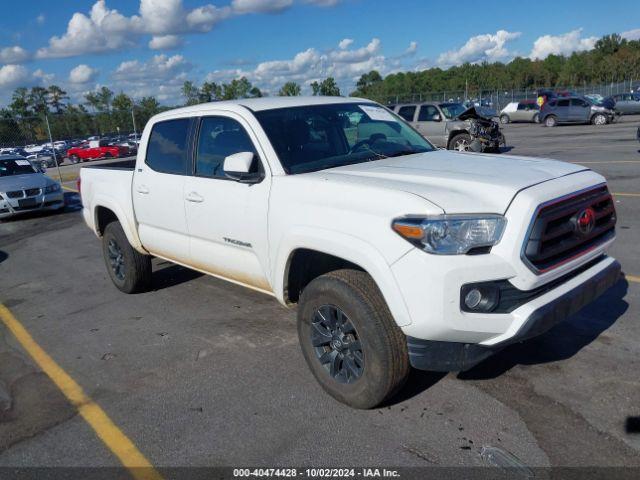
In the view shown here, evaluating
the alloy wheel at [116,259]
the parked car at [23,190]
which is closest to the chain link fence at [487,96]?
the parked car at [23,190]

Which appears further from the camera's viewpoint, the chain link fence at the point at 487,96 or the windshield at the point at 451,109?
the chain link fence at the point at 487,96

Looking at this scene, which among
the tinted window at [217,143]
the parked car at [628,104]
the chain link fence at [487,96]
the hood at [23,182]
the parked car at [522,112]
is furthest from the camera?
the chain link fence at [487,96]

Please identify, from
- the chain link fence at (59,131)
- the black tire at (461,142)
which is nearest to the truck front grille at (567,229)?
the black tire at (461,142)

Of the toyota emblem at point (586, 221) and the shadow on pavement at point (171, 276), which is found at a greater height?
the toyota emblem at point (586, 221)

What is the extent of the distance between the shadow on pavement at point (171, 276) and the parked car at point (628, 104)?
3394 centimetres

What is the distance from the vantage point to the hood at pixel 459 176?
305cm

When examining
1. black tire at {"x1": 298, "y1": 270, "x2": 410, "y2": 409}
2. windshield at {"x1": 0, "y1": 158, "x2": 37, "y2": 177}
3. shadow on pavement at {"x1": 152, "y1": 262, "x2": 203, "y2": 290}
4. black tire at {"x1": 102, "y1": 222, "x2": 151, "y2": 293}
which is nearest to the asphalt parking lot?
black tire at {"x1": 298, "y1": 270, "x2": 410, "y2": 409}

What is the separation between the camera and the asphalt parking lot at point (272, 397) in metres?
3.11

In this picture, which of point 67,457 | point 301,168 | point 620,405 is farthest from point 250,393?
point 620,405

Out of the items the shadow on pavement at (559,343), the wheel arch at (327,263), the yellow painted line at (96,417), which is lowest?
the shadow on pavement at (559,343)

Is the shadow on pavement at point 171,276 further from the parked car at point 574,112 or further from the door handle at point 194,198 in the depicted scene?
the parked car at point 574,112

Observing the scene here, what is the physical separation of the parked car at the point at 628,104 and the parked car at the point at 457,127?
20.1 meters

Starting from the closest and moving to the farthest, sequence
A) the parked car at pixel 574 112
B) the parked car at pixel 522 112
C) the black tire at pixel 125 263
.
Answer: the black tire at pixel 125 263 → the parked car at pixel 574 112 → the parked car at pixel 522 112

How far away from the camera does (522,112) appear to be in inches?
1362
